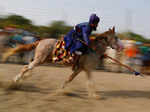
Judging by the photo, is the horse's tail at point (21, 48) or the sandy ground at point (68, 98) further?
the horse's tail at point (21, 48)

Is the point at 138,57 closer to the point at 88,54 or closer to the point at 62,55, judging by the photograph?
the point at 88,54

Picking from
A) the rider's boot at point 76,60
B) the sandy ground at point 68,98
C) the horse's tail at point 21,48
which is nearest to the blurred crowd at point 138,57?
the sandy ground at point 68,98

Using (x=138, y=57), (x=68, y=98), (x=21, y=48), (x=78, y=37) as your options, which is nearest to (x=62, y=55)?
(x=78, y=37)

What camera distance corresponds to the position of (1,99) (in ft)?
17.7

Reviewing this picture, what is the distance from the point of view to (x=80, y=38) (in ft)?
21.2

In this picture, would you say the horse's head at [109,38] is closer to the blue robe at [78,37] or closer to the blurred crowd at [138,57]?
the blue robe at [78,37]

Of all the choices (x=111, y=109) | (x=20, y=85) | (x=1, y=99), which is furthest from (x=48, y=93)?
(x=111, y=109)

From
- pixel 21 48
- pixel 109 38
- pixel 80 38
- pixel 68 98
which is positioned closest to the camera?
pixel 68 98

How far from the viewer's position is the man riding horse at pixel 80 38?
20.5 ft

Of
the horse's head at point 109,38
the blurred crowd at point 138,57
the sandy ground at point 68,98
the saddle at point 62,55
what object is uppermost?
the horse's head at point 109,38

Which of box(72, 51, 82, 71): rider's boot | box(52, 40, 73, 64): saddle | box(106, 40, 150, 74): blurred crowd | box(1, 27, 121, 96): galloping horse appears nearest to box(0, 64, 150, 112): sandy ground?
box(1, 27, 121, 96): galloping horse

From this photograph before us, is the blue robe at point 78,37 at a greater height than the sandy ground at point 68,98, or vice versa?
the blue robe at point 78,37

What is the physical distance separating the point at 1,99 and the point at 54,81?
2842mm

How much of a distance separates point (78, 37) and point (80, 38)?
61 mm
